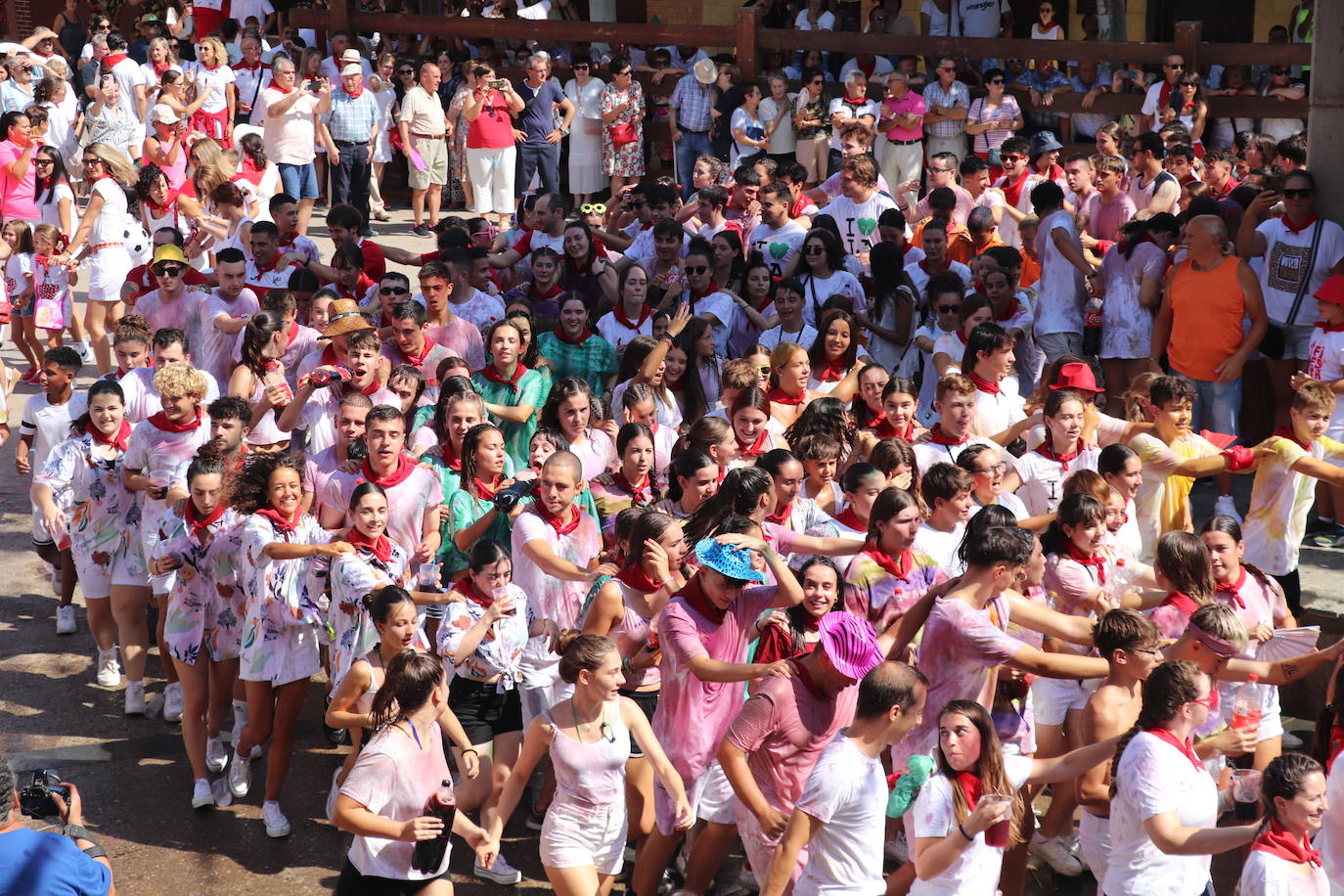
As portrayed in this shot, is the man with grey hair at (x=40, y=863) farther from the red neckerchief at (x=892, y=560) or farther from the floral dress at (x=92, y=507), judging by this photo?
the floral dress at (x=92, y=507)

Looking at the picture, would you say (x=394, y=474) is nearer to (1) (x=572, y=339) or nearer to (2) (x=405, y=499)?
(2) (x=405, y=499)

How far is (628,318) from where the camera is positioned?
9.44 m

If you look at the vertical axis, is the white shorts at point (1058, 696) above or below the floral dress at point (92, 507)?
below

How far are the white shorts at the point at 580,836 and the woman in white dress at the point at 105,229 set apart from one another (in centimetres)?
741

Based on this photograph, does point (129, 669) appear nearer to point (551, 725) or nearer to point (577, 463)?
point (577, 463)

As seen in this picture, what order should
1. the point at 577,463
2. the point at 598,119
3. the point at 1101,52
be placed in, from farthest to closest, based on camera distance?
the point at 598,119 < the point at 1101,52 < the point at 577,463

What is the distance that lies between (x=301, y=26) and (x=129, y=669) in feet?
38.0

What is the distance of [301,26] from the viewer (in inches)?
687

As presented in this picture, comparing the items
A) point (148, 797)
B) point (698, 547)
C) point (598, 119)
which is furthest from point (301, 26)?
point (698, 547)

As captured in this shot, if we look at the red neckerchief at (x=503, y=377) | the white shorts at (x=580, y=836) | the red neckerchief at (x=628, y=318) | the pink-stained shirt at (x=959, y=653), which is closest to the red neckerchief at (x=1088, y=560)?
the pink-stained shirt at (x=959, y=653)

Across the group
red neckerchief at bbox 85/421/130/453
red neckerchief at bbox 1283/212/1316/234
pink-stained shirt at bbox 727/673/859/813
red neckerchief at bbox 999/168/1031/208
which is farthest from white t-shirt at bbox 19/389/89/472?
red neckerchief at bbox 999/168/1031/208

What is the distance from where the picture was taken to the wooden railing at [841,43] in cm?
1358

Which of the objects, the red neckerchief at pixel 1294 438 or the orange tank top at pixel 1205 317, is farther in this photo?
the orange tank top at pixel 1205 317

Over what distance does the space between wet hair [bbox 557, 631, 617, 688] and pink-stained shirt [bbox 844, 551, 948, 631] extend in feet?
3.64
